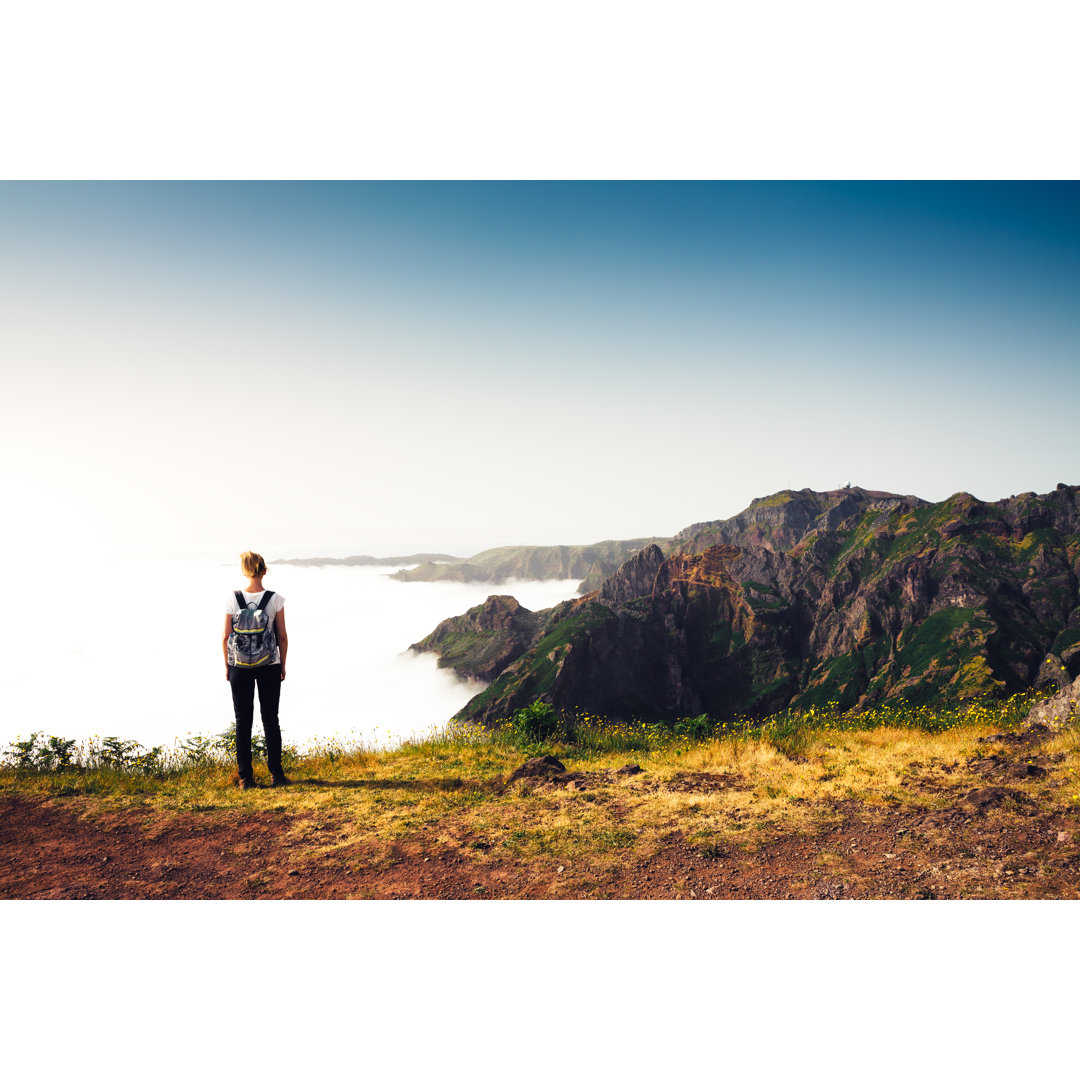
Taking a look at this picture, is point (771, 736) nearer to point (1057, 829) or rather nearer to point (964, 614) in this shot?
point (1057, 829)

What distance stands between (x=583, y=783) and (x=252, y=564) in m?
4.77

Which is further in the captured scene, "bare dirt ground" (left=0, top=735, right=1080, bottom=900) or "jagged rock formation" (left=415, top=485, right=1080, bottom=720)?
"jagged rock formation" (left=415, top=485, right=1080, bottom=720)

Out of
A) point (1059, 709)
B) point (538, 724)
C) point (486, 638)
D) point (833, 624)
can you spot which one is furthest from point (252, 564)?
point (486, 638)

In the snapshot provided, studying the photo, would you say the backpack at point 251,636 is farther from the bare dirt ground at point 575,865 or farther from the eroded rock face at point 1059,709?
the eroded rock face at point 1059,709

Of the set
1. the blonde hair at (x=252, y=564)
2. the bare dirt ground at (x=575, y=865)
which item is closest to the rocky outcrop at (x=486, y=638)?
the blonde hair at (x=252, y=564)

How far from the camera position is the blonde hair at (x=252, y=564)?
6922 mm

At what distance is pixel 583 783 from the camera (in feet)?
24.5

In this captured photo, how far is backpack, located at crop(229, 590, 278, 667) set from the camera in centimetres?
687

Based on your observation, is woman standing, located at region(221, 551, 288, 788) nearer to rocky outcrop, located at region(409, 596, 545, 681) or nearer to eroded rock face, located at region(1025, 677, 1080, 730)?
eroded rock face, located at region(1025, 677, 1080, 730)

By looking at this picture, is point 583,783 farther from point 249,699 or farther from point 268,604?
point 268,604

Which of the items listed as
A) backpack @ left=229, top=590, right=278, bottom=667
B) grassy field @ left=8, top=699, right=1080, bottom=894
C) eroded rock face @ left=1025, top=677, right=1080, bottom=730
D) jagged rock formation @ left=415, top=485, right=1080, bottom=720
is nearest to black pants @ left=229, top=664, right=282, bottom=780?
backpack @ left=229, top=590, right=278, bottom=667

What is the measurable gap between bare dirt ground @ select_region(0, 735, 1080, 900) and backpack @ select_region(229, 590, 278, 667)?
1.74 m

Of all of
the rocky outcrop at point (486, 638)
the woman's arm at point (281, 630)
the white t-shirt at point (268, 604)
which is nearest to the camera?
the white t-shirt at point (268, 604)

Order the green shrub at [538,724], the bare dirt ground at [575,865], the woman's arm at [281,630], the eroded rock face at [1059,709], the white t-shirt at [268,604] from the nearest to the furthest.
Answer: the bare dirt ground at [575,865], the white t-shirt at [268,604], the woman's arm at [281,630], the eroded rock face at [1059,709], the green shrub at [538,724]
